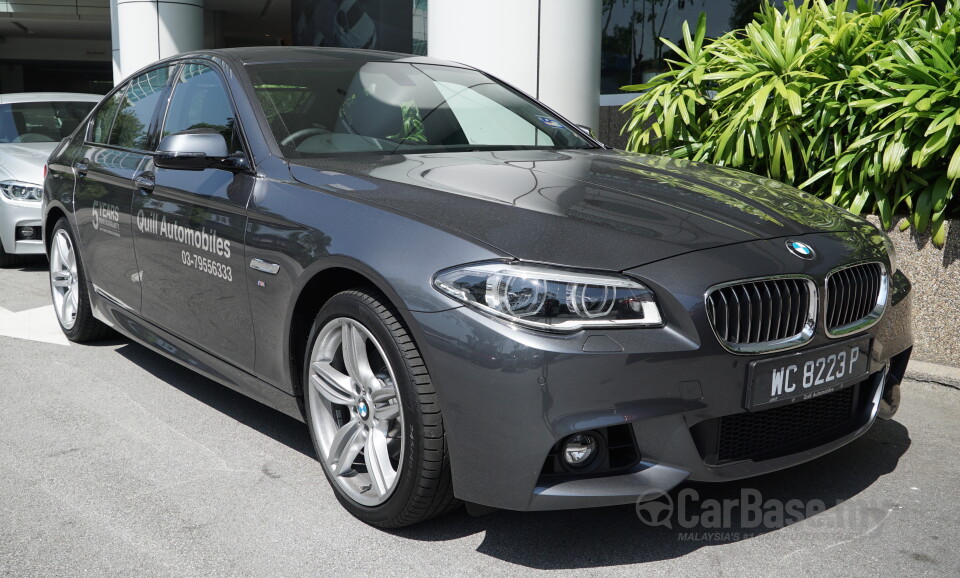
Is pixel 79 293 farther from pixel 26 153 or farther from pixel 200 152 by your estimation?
pixel 26 153

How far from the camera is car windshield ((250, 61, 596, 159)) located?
11.7 ft

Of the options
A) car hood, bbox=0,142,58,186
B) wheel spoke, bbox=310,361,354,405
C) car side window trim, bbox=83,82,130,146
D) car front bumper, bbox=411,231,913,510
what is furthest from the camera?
car hood, bbox=0,142,58,186

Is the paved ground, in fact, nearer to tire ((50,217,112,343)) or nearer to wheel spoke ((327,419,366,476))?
wheel spoke ((327,419,366,476))

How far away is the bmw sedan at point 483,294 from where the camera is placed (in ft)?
8.04

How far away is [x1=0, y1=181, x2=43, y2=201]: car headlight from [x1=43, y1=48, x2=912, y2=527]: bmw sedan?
13.6 ft

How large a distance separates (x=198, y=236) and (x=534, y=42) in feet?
11.4

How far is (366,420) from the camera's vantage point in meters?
2.96


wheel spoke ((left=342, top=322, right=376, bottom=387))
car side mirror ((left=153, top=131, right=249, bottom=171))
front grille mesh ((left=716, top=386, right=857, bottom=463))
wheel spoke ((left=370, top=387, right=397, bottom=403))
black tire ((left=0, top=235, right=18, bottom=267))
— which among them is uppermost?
car side mirror ((left=153, top=131, right=249, bottom=171))

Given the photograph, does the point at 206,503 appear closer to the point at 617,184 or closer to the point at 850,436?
the point at 617,184

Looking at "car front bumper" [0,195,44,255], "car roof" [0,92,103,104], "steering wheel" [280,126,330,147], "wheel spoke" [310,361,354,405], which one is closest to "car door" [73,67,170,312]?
"steering wheel" [280,126,330,147]

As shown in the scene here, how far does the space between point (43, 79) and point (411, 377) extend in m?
37.0

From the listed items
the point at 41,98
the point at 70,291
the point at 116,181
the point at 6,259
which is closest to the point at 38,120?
the point at 41,98

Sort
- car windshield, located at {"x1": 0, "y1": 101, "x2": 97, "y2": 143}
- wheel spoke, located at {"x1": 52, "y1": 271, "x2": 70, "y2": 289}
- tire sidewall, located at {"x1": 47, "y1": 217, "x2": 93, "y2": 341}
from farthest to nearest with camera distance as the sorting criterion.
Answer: car windshield, located at {"x1": 0, "y1": 101, "x2": 97, "y2": 143} < wheel spoke, located at {"x1": 52, "y1": 271, "x2": 70, "y2": 289} < tire sidewall, located at {"x1": 47, "y1": 217, "x2": 93, "y2": 341}

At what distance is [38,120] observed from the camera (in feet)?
29.6
